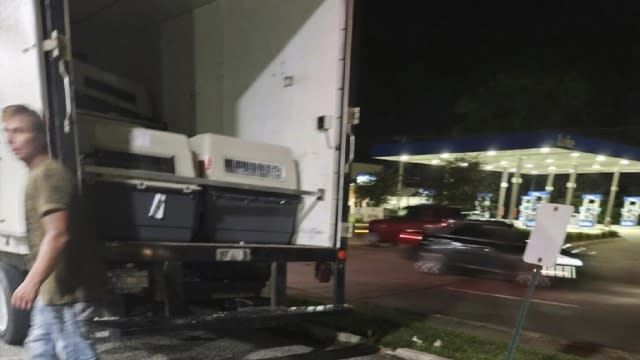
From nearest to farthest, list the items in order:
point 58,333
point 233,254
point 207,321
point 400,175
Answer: point 58,333, point 207,321, point 233,254, point 400,175

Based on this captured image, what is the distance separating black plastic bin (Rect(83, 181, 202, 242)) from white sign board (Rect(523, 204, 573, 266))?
266cm

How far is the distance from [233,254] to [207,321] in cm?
58

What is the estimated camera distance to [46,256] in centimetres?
302

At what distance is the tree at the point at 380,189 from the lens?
27.6m

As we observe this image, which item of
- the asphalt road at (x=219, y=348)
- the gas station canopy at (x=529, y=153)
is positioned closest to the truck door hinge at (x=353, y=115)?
the asphalt road at (x=219, y=348)

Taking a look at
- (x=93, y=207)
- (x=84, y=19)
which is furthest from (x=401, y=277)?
(x=93, y=207)

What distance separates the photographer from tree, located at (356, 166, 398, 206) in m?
27.6

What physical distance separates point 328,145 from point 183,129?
2.16 m

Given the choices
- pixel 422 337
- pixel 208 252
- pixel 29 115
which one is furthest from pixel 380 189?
pixel 29 115

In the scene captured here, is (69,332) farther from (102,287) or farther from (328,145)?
(328,145)

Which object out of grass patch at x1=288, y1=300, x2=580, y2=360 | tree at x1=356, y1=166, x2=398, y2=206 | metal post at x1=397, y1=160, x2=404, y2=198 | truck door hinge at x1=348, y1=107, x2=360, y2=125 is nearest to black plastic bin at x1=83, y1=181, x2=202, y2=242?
truck door hinge at x1=348, y1=107, x2=360, y2=125

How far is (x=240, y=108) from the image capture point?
5.93m

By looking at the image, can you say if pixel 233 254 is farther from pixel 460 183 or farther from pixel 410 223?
pixel 460 183

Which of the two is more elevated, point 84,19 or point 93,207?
point 84,19
